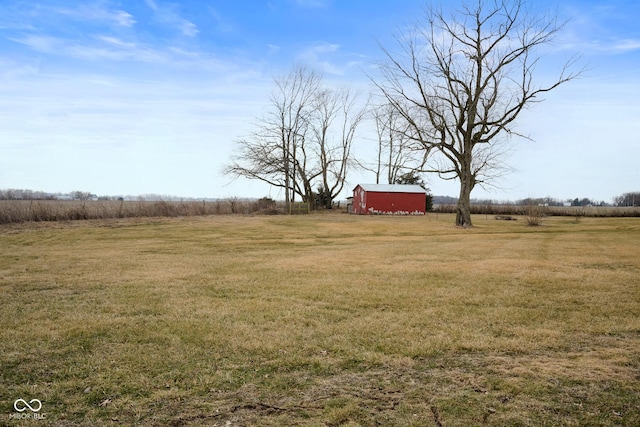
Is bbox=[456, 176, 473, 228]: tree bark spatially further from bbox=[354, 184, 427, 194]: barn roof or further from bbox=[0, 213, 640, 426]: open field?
bbox=[354, 184, 427, 194]: barn roof

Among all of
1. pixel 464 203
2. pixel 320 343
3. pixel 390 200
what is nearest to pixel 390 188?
pixel 390 200

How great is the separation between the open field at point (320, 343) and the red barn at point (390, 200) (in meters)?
33.1

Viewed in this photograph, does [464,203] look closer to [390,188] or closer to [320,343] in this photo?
[390,188]

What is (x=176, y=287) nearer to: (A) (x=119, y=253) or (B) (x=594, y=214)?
(A) (x=119, y=253)

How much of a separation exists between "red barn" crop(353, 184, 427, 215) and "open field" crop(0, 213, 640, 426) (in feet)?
109

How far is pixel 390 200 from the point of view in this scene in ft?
153

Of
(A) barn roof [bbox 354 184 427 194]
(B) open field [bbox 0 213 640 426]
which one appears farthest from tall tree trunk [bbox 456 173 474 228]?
(A) barn roof [bbox 354 184 427 194]

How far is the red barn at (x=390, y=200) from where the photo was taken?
46.2m

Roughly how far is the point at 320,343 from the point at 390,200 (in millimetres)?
41121

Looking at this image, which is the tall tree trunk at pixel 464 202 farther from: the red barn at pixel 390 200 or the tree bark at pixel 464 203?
the red barn at pixel 390 200

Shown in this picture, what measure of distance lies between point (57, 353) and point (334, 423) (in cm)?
386

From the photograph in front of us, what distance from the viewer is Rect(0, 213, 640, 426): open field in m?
4.36

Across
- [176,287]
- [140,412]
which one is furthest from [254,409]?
[176,287]

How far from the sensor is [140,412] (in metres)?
4.27
